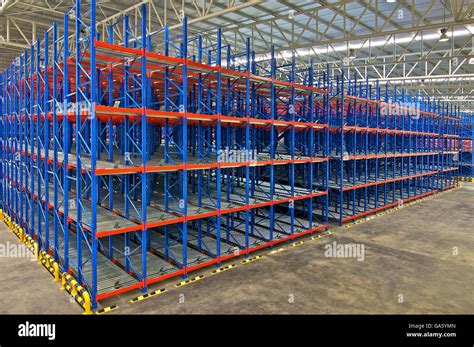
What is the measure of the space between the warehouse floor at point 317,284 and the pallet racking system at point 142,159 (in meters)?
0.73

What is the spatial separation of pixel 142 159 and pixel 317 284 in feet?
18.1

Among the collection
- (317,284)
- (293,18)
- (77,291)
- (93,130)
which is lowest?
(317,284)

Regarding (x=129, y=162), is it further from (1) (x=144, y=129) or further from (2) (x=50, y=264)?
(2) (x=50, y=264)

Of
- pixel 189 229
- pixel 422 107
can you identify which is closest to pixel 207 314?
pixel 189 229

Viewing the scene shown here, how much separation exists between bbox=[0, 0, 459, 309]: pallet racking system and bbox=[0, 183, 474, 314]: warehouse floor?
726 millimetres

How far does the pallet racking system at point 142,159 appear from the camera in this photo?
27.2ft

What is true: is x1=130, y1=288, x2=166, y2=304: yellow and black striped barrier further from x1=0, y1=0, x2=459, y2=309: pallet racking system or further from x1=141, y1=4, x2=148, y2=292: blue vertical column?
x1=0, y1=0, x2=459, y2=309: pallet racking system

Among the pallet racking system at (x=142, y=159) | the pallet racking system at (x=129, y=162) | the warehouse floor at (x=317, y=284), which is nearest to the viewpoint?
the warehouse floor at (x=317, y=284)

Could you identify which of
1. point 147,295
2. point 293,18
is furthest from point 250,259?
point 293,18

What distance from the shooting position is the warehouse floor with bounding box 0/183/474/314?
7875mm

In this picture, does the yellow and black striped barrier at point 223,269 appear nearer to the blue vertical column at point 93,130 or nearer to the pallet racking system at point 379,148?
the blue vertical column at point 93,130

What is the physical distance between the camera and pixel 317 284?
30.1 ft

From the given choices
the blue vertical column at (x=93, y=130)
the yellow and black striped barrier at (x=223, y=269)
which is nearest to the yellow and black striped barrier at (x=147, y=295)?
the blue vertical column at (x=93, y=130)
